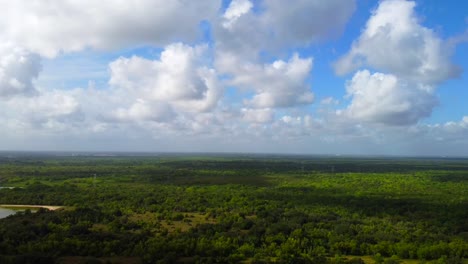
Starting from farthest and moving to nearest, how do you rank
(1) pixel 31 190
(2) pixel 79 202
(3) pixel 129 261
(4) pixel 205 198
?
1. (1) pixel 31 190
2. (4) pixel 205 198
3. (2) pixel 79 202
4. (3) pixel 129 261

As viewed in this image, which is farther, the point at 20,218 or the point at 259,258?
the point at 20,218

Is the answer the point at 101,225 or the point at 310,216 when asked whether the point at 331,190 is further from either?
the point at 101,225

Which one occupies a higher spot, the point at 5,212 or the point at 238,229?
the point at 238,229

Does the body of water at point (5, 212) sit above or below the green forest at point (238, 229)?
below

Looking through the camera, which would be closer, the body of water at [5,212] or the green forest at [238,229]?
the green forest at [238,229]

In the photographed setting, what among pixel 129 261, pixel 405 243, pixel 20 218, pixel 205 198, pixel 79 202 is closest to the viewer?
pixel 129 261

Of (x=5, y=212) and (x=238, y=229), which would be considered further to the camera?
(x=5, y=212)

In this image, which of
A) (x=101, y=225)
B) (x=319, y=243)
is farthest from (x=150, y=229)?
(x=319, y=243)

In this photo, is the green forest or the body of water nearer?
the green forest

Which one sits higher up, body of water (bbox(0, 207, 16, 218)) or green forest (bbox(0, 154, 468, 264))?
green forest (bbox(0, 154, 468, 264))
